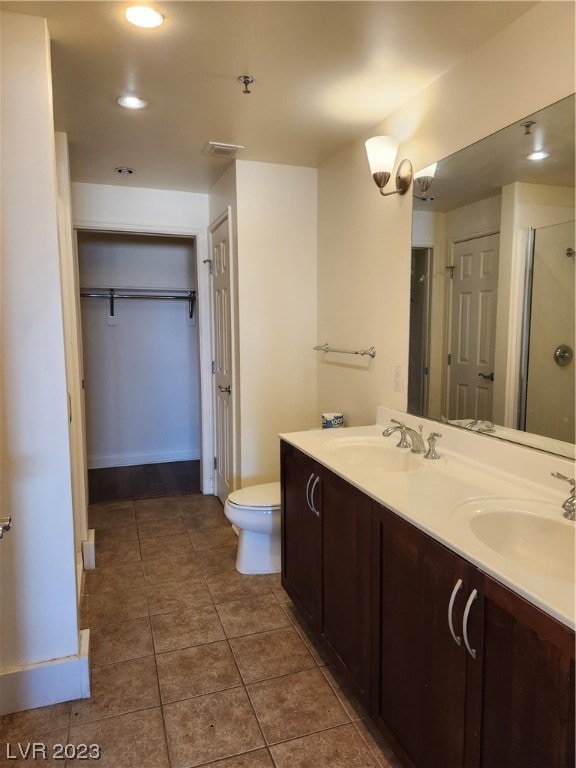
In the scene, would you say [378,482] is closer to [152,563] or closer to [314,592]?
[314,592]

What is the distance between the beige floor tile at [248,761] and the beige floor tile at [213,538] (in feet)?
5.16

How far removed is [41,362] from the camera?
1.74 meters

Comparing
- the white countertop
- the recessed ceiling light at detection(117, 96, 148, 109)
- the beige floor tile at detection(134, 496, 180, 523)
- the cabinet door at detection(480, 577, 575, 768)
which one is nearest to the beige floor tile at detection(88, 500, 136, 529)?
the beige floor tile at detection(134, 496, 180, 523)

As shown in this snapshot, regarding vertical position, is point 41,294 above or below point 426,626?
above

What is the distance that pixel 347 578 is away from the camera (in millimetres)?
1780

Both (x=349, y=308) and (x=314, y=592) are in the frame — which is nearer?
(x=314, y=592)

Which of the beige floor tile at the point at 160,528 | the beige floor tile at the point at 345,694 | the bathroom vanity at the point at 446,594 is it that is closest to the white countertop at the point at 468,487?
the bathroom vanity at the point at 446,594

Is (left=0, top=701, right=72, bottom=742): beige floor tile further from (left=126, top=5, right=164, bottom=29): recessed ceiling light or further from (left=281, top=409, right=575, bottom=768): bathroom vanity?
(left=126, top=5, right=164, bottom=29): recessed ceiling light

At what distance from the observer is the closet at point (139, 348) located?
469 cm

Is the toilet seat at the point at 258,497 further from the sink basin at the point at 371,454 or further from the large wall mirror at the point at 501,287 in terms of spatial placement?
the large wall mirror at the point at 501,287

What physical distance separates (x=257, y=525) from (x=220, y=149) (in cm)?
209

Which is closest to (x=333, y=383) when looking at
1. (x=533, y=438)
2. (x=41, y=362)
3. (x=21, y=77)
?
(x=533, y=438)

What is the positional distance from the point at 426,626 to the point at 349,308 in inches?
75.3

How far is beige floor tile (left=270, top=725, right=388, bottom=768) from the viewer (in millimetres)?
1578
